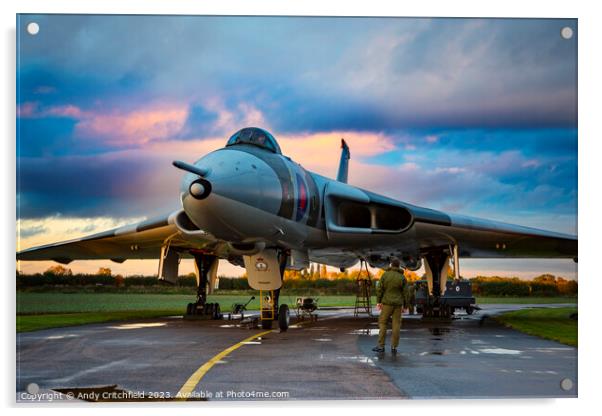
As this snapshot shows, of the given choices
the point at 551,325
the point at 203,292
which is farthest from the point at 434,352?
the point at 203,292

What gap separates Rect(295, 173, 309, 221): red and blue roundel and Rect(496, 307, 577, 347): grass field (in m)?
4.79

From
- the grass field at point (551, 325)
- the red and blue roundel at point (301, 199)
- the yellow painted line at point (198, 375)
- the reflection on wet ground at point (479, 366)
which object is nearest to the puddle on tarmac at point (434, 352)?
the reflection on wet ground at point (479, 366)

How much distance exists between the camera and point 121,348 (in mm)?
9562

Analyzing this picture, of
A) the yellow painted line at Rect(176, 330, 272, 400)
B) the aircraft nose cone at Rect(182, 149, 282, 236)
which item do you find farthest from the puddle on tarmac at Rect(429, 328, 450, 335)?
the yellow painted line at Rect(176, 330, 272, 400)

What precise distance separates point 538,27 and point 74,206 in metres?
7.05

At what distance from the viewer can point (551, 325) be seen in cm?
1298

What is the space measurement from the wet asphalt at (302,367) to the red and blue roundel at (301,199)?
94.4 inches

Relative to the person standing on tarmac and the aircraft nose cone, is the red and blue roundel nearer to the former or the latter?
the aircraft nose cone

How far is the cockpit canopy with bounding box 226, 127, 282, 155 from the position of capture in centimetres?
1117

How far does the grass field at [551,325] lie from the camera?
865cm

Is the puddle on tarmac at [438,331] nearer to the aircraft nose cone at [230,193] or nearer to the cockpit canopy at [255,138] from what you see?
the aircraft nose cone at [230,193]

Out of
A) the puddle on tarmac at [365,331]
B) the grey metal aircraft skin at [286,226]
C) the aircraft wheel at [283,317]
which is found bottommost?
the puddle on tarmac at [365,331]

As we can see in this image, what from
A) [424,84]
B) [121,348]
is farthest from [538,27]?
[121,348]

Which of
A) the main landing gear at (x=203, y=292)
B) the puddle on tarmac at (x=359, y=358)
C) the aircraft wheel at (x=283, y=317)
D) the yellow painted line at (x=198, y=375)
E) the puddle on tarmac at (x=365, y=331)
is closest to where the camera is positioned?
the yellow painted line at (x=198, y=375)
